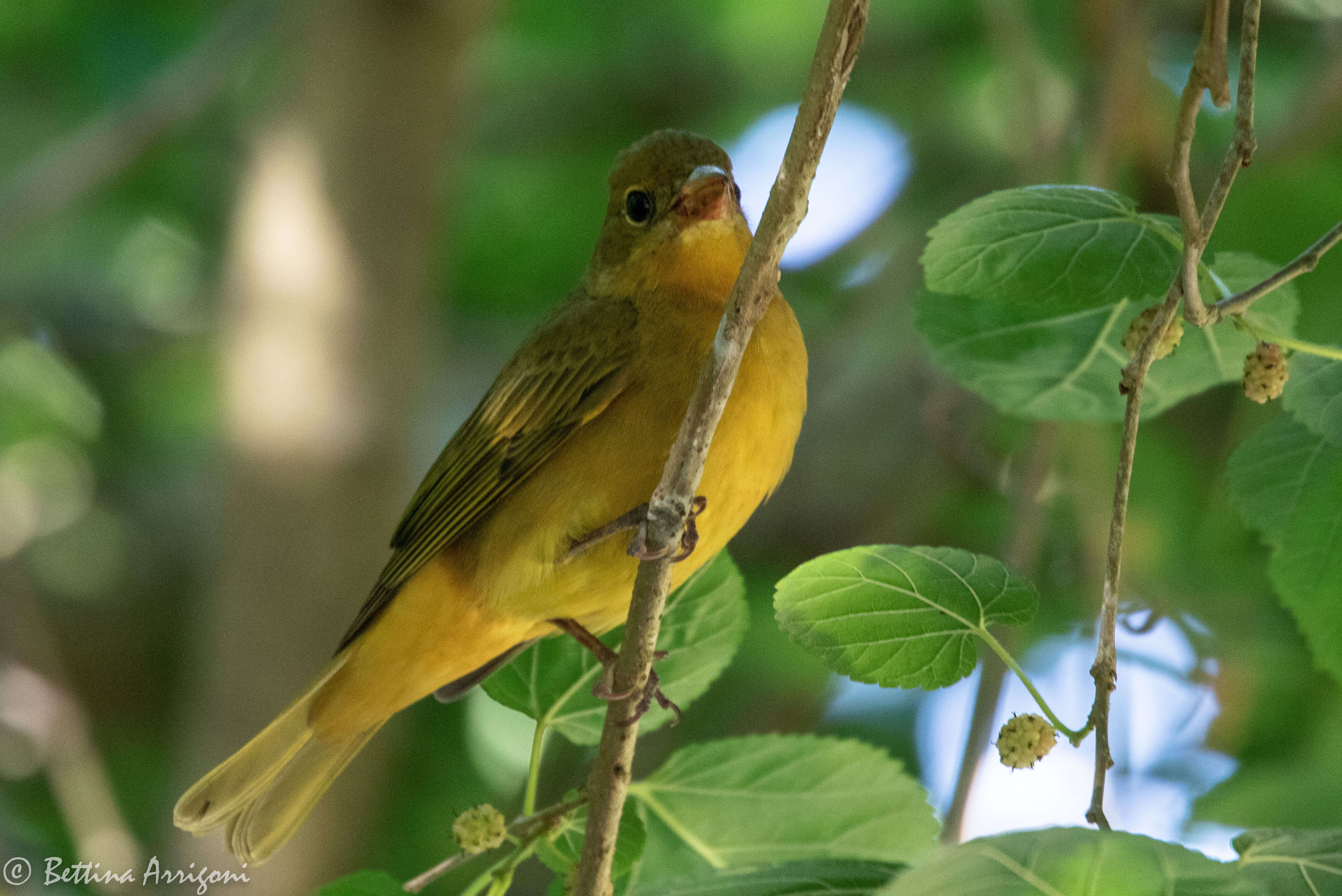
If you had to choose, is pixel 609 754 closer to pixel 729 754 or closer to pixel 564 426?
pixel 729 754

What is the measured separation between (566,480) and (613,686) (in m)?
0.85

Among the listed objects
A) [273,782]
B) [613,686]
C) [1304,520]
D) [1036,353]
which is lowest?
[273,782]

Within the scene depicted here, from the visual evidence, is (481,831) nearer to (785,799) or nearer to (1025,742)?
(785,799)

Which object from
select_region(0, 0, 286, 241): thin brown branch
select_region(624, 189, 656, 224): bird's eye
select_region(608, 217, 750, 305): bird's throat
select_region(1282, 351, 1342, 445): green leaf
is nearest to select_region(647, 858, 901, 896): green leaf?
select_region(1282, 351, 1342, 445): green leaf

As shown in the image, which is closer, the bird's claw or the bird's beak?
the bird's claw

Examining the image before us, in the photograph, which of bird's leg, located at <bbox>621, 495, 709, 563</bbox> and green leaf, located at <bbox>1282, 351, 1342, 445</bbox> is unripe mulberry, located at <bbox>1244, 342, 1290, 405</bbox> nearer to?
green leaf, located at <bbox>1282, 351, 1342, 445</bbox>

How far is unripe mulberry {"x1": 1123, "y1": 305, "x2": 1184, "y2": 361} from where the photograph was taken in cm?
186

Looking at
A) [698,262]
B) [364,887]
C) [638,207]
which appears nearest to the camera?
[364,887]

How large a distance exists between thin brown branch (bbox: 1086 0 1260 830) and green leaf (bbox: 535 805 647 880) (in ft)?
2.93

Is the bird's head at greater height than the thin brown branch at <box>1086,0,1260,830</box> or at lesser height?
greater

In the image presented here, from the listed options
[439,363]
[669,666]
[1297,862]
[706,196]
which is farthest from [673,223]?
[439,363]

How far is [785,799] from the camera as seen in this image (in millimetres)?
2414

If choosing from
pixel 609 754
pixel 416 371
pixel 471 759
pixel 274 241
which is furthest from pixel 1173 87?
pixel 609 754

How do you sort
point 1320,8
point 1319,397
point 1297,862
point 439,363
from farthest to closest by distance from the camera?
1. point 439,363
2. point 1320,8
3. point 1319,397
4. point 1297,862
